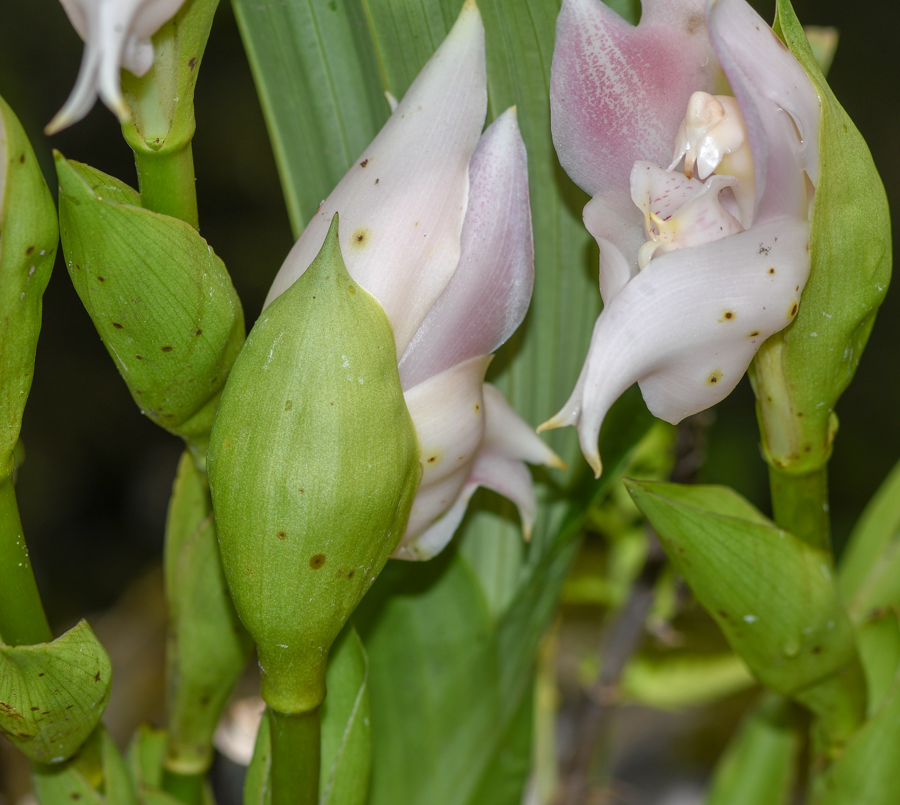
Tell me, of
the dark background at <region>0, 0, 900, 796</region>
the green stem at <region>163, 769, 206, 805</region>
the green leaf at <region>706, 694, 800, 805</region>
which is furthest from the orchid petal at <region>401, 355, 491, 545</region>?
the dark background at <region>0, 0, 900, 796</region>

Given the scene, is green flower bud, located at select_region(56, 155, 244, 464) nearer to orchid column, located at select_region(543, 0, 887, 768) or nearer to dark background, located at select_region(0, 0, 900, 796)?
→ orchid column, located at select_region(543, 0, 887, 768)

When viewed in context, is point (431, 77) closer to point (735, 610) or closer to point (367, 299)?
point (367, 299)

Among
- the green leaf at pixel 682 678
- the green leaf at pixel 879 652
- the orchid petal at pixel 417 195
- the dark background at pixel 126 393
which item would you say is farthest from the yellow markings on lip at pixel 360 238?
the dark background at pixel 126 393

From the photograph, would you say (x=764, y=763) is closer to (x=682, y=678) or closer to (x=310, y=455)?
(x=682, y=678)

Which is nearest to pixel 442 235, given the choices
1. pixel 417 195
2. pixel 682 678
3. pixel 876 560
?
pixel 417 195

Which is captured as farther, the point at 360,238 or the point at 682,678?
the point at 682,678

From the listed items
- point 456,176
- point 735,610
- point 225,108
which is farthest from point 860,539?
point 225,108

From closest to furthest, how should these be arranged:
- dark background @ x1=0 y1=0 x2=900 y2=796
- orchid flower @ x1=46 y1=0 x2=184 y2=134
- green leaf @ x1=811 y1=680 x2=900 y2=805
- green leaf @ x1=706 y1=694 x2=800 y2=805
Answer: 1. orchid flower @ x1=46 y1=0 x2=184 y2=134
2. green leaf @ x1=811 y1=680 x2=900 y2=805
3. green leaf @ x1=706 y1=694 x2=800 y2=805
4. dark background @ x1=0 y1=0 x2=900 y2=796
